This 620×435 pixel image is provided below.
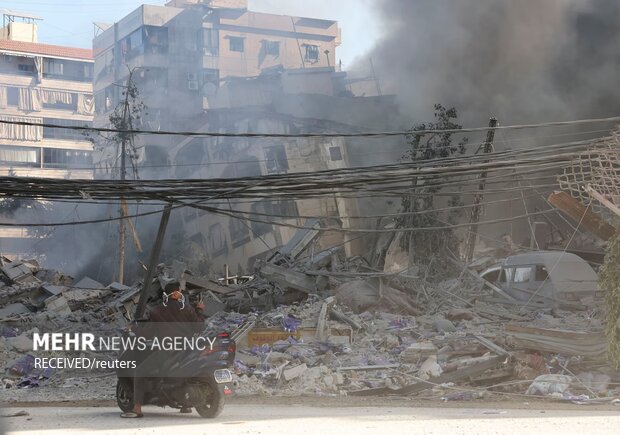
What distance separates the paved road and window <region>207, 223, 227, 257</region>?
106 feet

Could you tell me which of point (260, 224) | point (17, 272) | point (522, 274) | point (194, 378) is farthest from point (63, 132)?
point (194, 378)

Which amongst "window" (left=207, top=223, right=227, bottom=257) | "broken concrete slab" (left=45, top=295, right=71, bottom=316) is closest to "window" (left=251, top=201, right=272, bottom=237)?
"window" (left=207, top=223, right=227, bottom=257)

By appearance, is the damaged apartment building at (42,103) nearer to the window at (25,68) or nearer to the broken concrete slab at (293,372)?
the window at (25,68)

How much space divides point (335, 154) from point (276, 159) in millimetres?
2731

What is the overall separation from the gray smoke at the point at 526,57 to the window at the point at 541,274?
16590mm

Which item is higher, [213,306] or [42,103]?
[42,103]

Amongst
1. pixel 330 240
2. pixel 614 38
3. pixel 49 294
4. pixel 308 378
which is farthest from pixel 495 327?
pixel 614 38

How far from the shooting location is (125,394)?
9.41 meters

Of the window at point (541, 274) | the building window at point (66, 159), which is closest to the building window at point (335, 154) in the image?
the window at point (541, 274)

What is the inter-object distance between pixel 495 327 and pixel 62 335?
329 inches

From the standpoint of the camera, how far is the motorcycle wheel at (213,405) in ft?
29.8

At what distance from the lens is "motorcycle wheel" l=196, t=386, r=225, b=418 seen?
29.8 feet

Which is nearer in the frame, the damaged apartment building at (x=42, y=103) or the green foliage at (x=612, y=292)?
the green foliage at (x=612, y=292)

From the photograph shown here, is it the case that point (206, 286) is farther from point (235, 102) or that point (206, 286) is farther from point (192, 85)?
point (192, 85)
